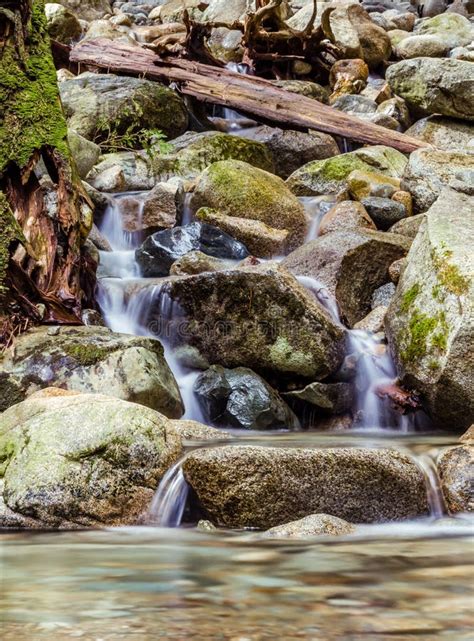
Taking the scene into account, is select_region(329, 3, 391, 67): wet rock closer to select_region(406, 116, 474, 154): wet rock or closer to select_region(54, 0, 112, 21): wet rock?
select_region(406, 116, 474, 154): wet rock

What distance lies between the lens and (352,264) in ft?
27.9

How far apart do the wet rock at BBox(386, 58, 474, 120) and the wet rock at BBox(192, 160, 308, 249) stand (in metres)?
5.65

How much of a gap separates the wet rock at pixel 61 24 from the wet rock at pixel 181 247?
1382cm

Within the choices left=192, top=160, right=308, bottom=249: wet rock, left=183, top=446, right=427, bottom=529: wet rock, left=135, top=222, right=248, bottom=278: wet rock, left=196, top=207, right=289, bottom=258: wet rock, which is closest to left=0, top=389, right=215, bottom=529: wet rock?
left=183, top=446, right=427, bottom=529: wet rock

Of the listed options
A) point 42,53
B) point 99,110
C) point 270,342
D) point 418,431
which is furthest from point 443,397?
point 99,110

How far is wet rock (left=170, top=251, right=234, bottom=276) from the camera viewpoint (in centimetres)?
868

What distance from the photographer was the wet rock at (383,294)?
8562mm

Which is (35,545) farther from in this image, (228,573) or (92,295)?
(92,295)

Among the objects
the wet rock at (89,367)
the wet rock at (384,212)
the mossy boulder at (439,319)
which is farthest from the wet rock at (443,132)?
the wet rock at (89,367)

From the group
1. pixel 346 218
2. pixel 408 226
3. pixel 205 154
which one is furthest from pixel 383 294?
pixel 205 154

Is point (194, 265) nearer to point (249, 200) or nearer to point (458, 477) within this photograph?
point (249, 200)

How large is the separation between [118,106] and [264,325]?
7444mm

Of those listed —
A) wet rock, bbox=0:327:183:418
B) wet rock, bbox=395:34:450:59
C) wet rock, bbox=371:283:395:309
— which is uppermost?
wet rock, bbox=395:34:450:59

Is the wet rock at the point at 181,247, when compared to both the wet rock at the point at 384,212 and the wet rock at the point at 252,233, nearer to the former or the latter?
the wet rock at the point at 252,233
